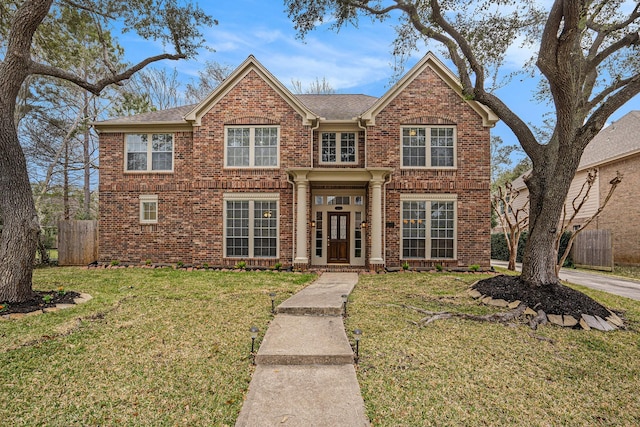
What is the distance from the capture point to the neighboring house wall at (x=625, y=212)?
14.4m

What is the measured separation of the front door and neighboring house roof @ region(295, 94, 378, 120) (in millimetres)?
3711

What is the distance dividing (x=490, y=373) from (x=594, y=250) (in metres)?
14.3

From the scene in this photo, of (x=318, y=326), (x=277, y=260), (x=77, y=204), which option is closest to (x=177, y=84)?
(x=77, y=204)

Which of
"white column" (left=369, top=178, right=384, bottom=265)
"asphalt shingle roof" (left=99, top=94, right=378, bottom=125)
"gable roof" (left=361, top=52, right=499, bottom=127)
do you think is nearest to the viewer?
"white column" (left=369, top=178, right=384, bottom=265)

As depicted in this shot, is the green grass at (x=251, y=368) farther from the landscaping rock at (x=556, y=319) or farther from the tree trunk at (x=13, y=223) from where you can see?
the tree trunk at (x=13, y=223)

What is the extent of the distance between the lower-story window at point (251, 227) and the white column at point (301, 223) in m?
1.02

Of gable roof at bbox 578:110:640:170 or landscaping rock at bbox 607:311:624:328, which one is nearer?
landscaping rock at bbox 607:311:624:328

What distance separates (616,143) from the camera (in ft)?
52.7

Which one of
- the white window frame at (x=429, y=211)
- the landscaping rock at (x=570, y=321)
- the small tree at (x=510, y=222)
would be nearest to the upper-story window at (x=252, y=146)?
the white window frame at (x=429, y=211)

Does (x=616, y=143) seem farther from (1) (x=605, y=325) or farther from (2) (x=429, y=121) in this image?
(1) (x=605, y=325)

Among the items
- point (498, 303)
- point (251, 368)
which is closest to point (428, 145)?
point (498, 303)

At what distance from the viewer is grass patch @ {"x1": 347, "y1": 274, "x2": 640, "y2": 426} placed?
10.4ft

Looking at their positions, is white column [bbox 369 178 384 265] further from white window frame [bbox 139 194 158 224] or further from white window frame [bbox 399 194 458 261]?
white window frame [bbox 139 194 158 224]

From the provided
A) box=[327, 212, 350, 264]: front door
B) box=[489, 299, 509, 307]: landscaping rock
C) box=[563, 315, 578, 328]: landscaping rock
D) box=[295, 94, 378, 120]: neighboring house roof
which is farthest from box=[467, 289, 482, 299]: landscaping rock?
box=[295, 94, 378, 120]: neighboring house roof
